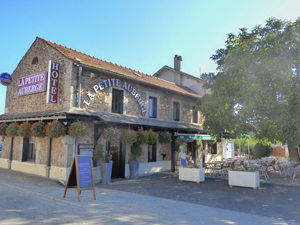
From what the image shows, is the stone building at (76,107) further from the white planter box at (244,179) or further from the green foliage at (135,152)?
the white planter box at (244,179)

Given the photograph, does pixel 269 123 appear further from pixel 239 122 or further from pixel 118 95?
pixel 118 95

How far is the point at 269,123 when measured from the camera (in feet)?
33.0

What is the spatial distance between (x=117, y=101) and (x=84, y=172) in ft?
18.5

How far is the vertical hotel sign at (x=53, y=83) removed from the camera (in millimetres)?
10377

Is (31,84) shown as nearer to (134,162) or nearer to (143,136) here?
(143,136)

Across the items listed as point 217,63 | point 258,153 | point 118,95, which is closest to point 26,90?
point 118,95

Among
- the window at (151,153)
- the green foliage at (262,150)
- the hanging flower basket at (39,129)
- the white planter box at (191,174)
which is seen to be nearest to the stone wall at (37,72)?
the hanging flower basket at (39,129)

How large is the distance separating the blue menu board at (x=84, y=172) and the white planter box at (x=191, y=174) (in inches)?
194

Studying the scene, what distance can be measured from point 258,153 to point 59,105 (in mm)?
17885

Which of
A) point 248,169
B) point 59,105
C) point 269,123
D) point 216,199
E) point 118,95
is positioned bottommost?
point 216,199

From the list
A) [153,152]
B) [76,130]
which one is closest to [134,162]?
[153,152]

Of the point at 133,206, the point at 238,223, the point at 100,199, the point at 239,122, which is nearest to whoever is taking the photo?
the point at 238,223

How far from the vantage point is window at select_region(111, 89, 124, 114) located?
11805mm

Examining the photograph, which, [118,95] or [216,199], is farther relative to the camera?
[118,95]
